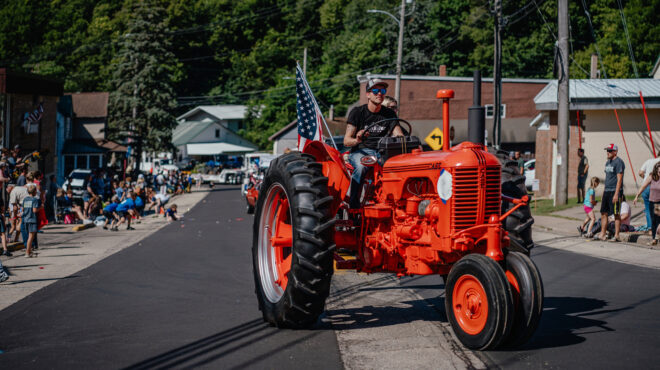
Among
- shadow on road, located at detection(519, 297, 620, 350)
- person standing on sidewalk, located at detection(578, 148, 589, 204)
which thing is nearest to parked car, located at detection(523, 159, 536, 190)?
person standing on sidewalk, located at detection(578, 148, 589, 204)

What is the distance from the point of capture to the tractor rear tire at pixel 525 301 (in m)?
6.08

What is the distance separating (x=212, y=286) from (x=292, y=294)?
3.57 metres

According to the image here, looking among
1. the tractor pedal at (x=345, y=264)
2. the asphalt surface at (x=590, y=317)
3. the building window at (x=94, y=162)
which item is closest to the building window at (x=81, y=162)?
the building window at (x=94, y=162)

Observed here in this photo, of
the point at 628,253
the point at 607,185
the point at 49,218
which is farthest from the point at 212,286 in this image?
the point at 49,218

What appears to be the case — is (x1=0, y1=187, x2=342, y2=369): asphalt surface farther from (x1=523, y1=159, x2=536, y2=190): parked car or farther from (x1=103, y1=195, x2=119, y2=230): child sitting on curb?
(x1=523, y1=159, x2=536, y2=190): parked car

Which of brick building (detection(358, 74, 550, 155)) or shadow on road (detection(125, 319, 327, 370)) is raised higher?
brick building (detection(358, 74, 550, 155))

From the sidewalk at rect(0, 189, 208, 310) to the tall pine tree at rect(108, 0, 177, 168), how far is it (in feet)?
106

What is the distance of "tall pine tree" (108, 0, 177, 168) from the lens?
54688mm

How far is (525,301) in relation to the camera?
20.1 feet

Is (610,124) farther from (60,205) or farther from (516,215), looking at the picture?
(516,215)

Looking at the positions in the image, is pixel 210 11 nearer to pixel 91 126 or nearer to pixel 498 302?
pixel 91 126

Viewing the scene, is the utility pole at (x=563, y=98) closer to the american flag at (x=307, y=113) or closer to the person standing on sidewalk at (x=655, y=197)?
the person standing on sidewalk at (x=655, y=197)

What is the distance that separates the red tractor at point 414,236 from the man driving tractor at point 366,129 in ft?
0.40

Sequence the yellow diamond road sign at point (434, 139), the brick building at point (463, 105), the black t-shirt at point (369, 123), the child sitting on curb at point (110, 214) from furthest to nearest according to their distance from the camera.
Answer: the brick building at point (463, 105) → the yellow diamond road sign at point (434, 139) → the child sitting on curb at point (110, 214) → the black t-shirt at point (369, 123)
